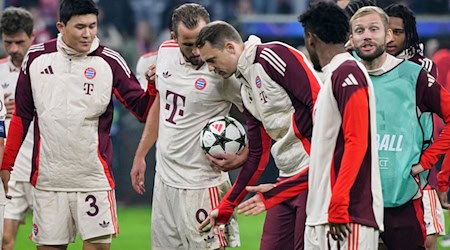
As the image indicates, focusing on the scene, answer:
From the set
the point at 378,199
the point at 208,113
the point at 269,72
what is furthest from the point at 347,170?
the point at 208,113

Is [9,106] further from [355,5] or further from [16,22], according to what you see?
[355,5]

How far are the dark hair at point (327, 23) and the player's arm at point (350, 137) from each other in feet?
1.03

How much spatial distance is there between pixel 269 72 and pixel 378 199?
49.9 inches

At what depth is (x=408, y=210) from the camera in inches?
287

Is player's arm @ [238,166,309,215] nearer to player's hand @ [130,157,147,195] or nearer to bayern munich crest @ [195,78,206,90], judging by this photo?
bayern munich crest @ [195,78,206,90]

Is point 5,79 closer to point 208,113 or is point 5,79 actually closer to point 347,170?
point 208,113

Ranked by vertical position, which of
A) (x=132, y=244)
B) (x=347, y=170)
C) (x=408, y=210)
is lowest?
(x=132, y=244)

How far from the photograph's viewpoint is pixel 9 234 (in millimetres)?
10141

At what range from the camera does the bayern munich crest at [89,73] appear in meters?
8.37

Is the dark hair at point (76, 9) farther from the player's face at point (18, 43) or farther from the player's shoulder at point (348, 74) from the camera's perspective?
the player's shoulder at point (348, 74)

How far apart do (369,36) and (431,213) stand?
1.91 m

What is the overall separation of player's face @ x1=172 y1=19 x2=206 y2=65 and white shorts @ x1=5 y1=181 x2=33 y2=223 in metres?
2.92

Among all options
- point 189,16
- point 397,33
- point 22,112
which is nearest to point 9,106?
point 22,112

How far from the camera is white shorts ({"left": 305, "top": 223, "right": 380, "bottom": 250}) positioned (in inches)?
244
